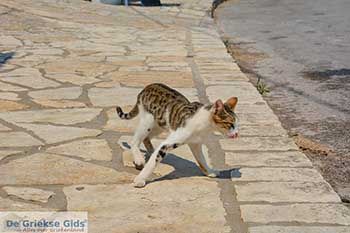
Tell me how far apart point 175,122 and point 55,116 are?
6.57ft

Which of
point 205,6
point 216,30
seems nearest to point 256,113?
point 216,30

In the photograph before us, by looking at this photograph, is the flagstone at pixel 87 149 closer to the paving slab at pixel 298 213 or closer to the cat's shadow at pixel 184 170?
the cat's shadow at pixel 184 170

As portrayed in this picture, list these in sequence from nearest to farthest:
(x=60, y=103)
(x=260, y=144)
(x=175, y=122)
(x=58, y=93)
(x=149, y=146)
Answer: (x=175, y=122) → (x=149, y=146) → (x=260, y=144) → (x=60, y=103) → (x=58, y=93)

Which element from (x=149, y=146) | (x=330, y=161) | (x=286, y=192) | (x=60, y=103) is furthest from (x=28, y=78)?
(x=286, y=192)

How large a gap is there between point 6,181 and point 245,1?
1743 centimetres

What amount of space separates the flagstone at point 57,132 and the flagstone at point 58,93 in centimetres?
111

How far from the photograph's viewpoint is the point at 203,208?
3814 mm

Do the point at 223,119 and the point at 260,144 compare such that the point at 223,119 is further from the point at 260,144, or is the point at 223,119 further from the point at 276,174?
the point at 260,144

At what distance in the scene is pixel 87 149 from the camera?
4891 millimetres

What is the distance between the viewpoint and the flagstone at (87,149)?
474 cm

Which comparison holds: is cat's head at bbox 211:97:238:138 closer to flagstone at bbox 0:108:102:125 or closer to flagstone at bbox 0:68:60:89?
flagstone at bbox 0:108:102:125

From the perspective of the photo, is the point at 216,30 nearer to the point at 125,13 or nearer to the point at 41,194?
the point at 125,13

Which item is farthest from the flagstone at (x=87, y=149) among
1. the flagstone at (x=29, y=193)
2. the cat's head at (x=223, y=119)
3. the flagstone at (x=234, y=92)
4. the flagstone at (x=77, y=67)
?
the flagstone at (x=77, y=67)

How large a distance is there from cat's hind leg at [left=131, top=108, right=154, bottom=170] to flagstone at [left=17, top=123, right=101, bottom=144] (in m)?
0.83
